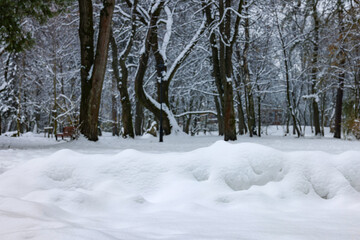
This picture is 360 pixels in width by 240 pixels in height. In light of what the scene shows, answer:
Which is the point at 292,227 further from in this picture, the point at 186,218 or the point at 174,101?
the point at 174,101

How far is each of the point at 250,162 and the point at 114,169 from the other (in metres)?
1.94

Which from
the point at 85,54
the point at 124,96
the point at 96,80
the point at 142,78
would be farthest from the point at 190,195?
the point at 124,96

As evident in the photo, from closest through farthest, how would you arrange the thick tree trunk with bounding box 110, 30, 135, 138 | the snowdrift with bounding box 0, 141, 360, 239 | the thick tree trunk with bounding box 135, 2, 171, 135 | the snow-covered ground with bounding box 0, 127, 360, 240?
the snow-covered ground with bounding box 0, 127, 360, 240 < the snowdrift with bounding box 0, 141, 360, 239 < the thick tree trunk with bounding box 135, 2, 171, 135 < the thick tree trunk with bounding box 110, 30, 135, 138

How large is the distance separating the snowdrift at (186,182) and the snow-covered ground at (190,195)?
0.04 ft

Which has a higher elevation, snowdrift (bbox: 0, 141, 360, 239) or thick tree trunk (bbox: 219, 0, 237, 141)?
thick tree trunk (bbox: 219, 0, 237, 141)

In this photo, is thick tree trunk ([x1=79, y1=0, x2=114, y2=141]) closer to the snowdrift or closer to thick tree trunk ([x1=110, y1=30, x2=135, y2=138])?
thick tree trunk ([x1=110, y1=30, x2=135, y2=138])

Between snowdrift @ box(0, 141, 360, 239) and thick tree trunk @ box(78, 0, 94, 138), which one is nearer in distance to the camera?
snowdrift @ box(0, 141, 360, 239)

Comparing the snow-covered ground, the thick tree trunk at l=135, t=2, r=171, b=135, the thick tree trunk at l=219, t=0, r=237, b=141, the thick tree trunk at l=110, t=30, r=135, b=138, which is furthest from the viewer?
the thick tree trunk at l=110, t=30, r=135, b=138

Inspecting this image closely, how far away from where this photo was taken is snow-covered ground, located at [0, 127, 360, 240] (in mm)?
2133

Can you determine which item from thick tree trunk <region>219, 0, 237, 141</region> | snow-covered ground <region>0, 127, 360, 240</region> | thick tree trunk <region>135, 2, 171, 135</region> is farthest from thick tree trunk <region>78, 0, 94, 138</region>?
thick tree trunk <region>219, 0, 237, 141</region>

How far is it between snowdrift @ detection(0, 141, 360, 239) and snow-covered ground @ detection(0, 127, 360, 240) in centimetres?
1

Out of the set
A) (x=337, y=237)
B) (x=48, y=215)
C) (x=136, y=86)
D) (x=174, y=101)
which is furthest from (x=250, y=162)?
(x=174, y=101)

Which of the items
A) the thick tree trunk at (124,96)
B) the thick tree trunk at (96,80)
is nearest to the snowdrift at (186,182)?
the thick tree trunk at (96,80)

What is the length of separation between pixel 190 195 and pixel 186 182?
0.29m
